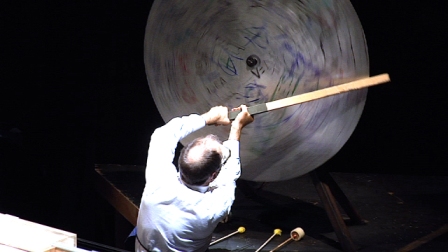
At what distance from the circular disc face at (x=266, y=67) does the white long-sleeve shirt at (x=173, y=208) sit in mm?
451

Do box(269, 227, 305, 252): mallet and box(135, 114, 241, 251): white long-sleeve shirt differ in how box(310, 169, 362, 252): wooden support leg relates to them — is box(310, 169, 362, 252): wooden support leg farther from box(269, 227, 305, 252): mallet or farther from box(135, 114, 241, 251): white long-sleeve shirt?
box(135, 114, 241, 251): white long-sleeve shirt

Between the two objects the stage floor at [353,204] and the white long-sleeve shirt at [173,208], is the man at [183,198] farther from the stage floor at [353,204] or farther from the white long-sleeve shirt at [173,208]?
the stage floor at [353,204]

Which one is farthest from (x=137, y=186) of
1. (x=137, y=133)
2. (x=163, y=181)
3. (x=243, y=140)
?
(x=163, y=181)

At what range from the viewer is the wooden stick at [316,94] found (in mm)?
1802

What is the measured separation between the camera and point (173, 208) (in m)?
1.54

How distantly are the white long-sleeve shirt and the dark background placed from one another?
1.16 m

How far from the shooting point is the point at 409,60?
2414 millimetres

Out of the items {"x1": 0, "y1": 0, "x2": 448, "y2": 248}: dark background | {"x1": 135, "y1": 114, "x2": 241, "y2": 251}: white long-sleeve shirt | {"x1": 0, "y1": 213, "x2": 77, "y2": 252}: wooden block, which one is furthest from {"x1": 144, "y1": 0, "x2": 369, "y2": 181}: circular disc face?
{"x1": 0, "y1": 213, "x2": 77, "y2": 252}: wooden block

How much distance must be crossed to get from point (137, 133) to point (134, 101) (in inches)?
6.5

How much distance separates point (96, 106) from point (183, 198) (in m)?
1.43

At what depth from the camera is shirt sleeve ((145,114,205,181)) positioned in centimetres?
159

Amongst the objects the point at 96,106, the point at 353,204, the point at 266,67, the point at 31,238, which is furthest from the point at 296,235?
the point at 96,106

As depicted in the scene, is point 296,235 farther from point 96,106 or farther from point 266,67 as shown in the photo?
point 96,106

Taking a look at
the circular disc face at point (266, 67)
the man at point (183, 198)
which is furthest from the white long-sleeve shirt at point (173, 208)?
the circular disc face at point (266, 67)
